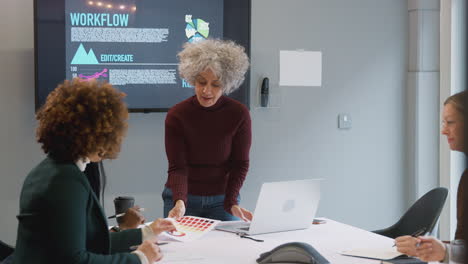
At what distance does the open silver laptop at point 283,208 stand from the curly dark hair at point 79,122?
3.08 feet

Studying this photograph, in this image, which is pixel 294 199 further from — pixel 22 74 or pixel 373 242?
pixel 22 74

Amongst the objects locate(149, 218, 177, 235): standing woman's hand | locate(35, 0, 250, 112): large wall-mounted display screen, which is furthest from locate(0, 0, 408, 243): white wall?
locate(149, 218, 177, 235): standing woman's hand

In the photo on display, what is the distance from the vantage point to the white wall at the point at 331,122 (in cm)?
Answer: 428

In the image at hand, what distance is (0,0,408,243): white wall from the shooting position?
428cm

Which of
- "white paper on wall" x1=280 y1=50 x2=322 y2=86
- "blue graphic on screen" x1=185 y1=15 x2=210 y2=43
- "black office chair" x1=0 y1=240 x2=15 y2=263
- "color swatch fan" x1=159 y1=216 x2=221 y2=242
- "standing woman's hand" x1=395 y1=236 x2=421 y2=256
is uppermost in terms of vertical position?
"blue graphic on screen" x1=185 y1=15 x2=210 y2=43

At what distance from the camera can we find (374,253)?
7.51 feet

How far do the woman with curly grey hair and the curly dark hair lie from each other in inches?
49.9

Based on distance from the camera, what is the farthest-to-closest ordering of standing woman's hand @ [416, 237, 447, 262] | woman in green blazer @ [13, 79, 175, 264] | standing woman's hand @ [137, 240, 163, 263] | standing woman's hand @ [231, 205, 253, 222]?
standing woman's hand @ [231, 205, 253, 222]
standing woman's hand @ [416, 237, 447, 262]
standing woman's hand @ [137, 240, 163, 263]
woman in green blazer @ [13, 79, 175, 264]

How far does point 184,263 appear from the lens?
7.04 ft

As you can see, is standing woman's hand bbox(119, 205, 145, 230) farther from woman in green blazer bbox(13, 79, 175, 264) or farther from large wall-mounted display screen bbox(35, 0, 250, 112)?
large wall-mounted display screen bbox(35, 0, 250, 112)

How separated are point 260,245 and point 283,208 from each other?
0.78ft

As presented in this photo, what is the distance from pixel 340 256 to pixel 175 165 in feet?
3.49

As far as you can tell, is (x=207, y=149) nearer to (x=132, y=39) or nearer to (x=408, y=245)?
(x=408, y=245)

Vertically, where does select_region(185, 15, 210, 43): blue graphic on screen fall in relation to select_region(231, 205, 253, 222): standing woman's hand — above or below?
above
